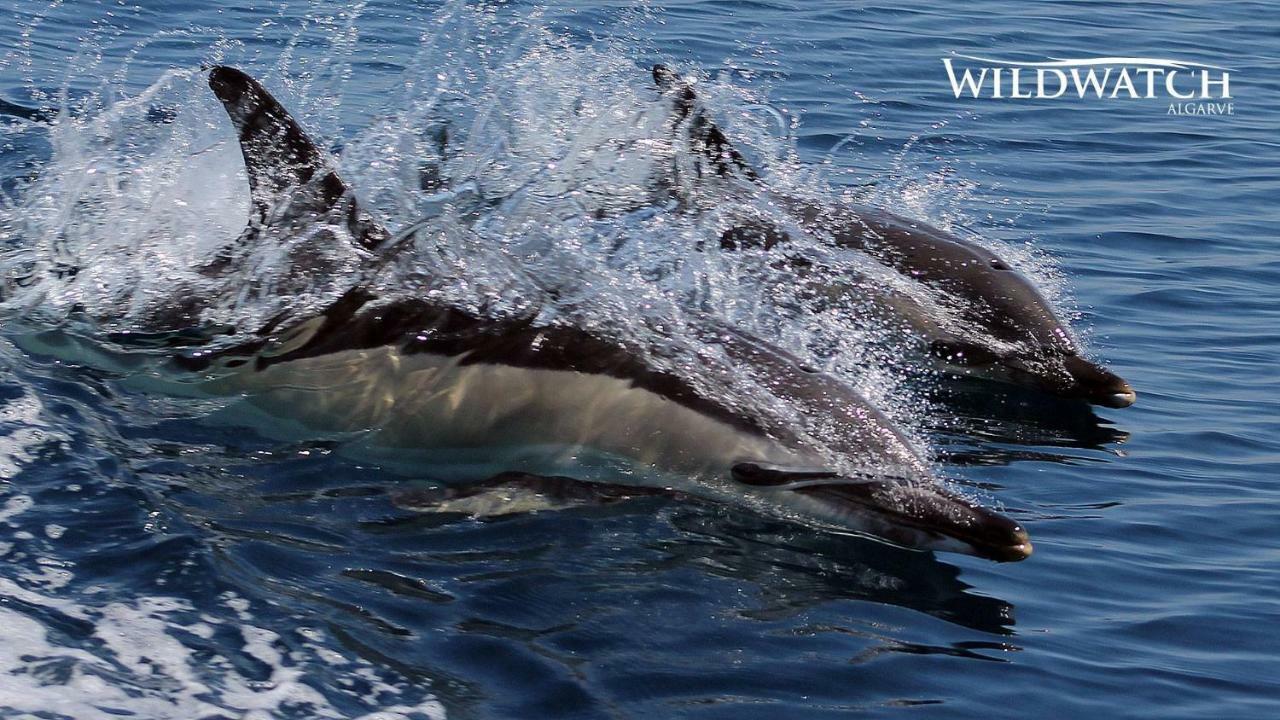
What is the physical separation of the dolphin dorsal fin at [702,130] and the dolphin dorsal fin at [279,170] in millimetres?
2995

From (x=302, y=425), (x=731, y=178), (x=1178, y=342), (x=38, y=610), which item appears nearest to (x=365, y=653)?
(x=38, y=610)

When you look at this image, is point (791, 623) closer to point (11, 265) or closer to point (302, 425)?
point (302, 425)

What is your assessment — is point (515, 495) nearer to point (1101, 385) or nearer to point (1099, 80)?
point (1101, 385)

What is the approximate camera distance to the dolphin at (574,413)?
6.16m

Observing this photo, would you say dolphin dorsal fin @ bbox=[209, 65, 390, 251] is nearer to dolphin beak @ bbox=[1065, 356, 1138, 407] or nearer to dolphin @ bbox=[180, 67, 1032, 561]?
dolphin @ bbox=[180, 67, 1032, 561]

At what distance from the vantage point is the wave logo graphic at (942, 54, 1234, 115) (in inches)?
666

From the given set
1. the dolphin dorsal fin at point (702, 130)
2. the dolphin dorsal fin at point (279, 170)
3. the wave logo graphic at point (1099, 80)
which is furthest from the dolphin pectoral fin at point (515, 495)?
the wave logo graphic at point (1099, 80)

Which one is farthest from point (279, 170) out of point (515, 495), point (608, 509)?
point (608, 509)

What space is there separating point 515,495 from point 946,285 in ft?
13.0

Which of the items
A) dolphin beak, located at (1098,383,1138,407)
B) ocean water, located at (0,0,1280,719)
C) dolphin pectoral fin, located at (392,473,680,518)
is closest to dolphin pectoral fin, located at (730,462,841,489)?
ocean water, located at (0,0,1280,719)

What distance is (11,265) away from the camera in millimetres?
8008

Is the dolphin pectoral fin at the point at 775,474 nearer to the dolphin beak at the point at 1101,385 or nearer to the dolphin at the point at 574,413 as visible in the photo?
the dolphin at the point at 574,413

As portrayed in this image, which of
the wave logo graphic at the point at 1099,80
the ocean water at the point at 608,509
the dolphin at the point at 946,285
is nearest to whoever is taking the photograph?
the ocean water at the point at 608,509

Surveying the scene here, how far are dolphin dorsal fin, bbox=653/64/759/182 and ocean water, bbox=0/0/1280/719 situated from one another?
48 centimetres
